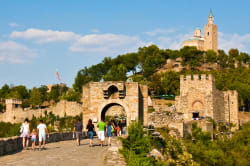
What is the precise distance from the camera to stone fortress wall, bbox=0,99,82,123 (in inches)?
2052

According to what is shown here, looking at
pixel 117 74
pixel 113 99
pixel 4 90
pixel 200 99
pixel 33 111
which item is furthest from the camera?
pixel 4 90

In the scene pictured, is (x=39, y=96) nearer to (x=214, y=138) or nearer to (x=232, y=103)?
(x=232, y=103)

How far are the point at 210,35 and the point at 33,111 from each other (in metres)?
53.7

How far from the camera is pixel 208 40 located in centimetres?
9650

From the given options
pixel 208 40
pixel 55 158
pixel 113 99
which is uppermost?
pixel 208 40

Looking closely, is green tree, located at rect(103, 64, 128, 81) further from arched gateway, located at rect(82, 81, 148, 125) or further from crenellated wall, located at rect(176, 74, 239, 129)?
arched gateway, located at rect(82, 81, 148, 125)

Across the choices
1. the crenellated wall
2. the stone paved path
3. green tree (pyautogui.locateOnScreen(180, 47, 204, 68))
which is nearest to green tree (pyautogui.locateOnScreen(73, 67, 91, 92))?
green tree (pyautogui.locateOnScreen(180, 47, 204, 68))

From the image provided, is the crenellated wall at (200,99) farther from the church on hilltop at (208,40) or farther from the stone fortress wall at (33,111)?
the church on hilltop at (208,40)

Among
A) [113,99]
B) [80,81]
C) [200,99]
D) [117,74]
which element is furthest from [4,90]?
[113,99]

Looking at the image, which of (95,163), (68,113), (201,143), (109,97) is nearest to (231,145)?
(201,143)

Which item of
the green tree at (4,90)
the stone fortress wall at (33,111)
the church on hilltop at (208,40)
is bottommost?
the stone fortress wall at (33,111)

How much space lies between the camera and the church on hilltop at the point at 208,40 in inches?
3748

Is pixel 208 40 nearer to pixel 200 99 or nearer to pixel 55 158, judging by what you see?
pixel 200 99

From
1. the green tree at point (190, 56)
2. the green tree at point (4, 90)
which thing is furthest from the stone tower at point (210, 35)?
the green tree at point (4, 90)
